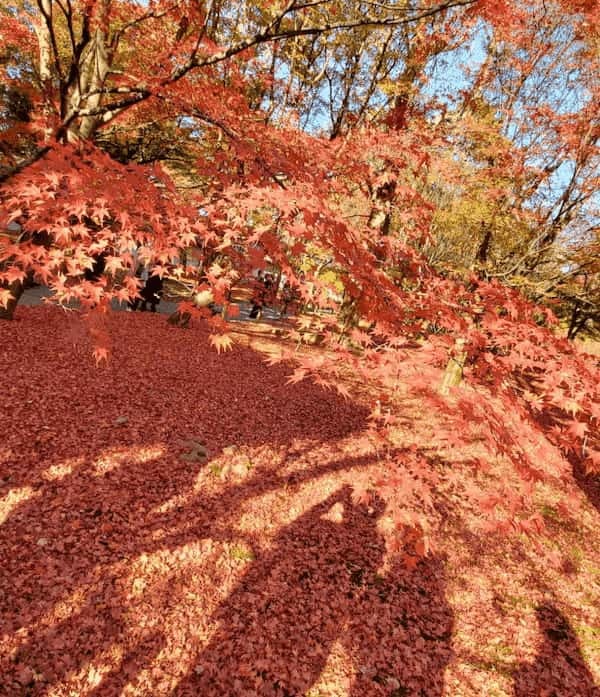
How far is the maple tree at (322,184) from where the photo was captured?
3627mm

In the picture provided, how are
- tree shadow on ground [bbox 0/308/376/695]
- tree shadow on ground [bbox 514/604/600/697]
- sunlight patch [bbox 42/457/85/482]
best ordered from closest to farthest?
tree shadow on ground [bbox 0/308/376/695]
tree shadow on ground [bbox 514/604/600/697]
sunlight patch [bbox 42/457/85/482]

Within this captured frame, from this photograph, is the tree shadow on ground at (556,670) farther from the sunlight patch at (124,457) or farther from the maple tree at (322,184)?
the sunlight patch at (124,457)

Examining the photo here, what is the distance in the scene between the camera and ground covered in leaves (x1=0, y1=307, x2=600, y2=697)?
3752 millimetres

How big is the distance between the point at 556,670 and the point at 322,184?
20.4ft

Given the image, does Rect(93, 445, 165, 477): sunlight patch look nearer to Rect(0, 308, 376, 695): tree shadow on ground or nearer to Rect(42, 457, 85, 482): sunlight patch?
Rect(0, 308, 376, 695): tree shadow on ground

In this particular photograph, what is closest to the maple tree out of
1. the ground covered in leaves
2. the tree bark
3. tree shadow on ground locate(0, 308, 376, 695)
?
the tree bark

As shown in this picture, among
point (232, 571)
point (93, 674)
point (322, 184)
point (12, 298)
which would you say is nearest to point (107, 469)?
point (232, 571)

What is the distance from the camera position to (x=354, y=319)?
41.8 ft

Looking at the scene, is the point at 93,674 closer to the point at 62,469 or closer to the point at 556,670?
the point at 62,469

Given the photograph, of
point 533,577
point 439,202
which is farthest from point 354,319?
point 533,577

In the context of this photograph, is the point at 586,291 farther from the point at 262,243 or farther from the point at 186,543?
the point at 186,543

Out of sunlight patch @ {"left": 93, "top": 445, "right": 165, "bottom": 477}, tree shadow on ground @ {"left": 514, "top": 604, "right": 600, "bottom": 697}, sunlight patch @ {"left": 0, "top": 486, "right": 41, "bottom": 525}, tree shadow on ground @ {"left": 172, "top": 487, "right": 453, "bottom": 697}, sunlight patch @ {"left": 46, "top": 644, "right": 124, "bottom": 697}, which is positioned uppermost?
tree shadow on ground @ {"left": 514, "top": 604, "right": 600, "bottom": 697}

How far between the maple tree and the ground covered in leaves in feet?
2.69

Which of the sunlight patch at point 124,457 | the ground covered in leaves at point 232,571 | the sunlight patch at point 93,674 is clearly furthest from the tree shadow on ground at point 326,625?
the sunlight patch at point 124,457
